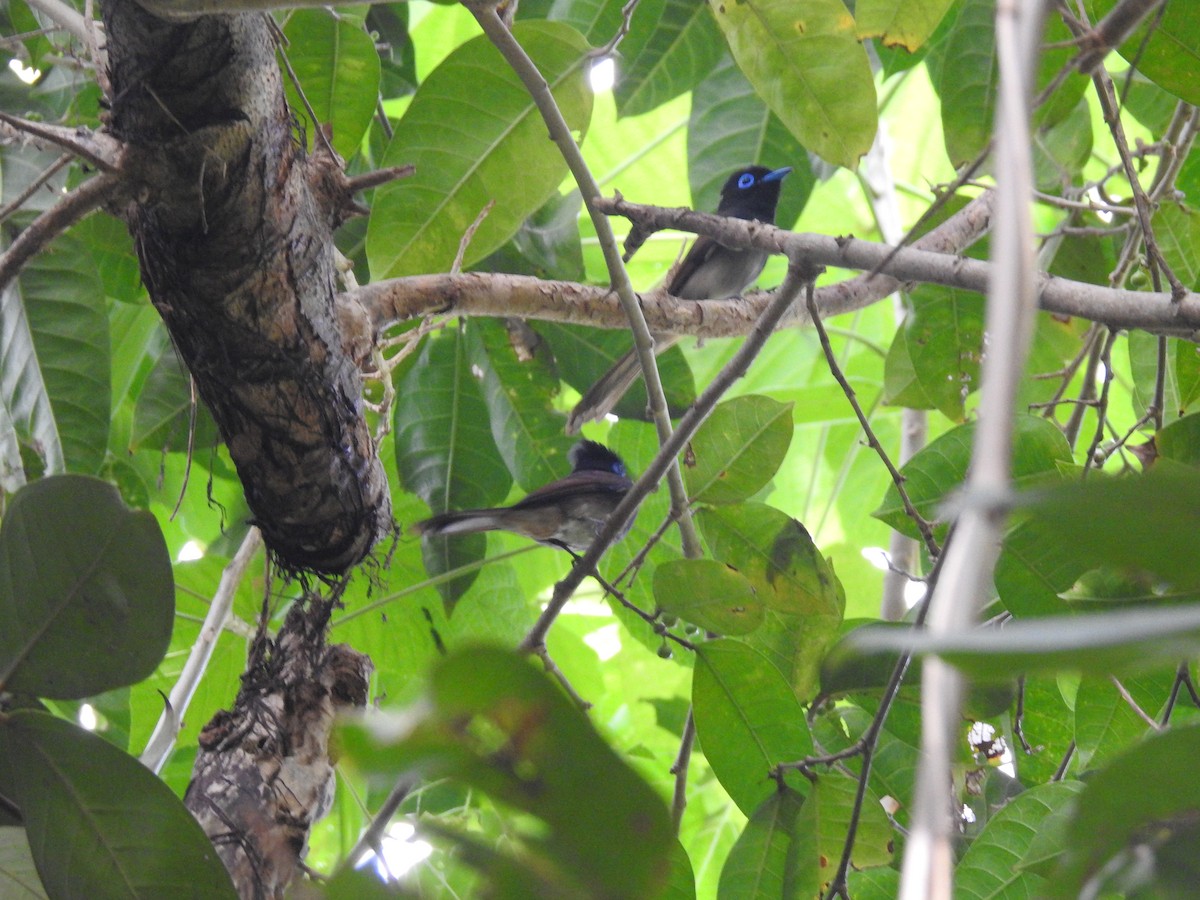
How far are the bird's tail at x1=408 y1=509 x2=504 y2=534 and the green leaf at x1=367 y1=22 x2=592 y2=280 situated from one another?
76 centimetres

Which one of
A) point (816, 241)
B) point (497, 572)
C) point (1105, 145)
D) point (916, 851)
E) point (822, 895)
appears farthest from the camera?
point (1105, 145)

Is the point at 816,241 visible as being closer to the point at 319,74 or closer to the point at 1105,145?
the point at 319,74

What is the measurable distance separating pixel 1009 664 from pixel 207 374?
4.28 feet

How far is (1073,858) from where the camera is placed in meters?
0.76

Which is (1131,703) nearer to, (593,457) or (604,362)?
(604,362)

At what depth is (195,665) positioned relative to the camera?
2.24 meters

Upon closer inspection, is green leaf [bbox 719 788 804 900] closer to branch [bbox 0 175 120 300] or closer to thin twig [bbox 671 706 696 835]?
thin twig [bbox 671 706 696 835]

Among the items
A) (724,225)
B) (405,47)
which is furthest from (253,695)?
(405,47)

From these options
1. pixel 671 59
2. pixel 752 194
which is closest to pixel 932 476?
pixel 671 59

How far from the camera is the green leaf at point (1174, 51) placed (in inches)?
75.7

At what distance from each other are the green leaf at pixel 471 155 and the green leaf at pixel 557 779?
1764 mm

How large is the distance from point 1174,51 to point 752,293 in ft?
4.01

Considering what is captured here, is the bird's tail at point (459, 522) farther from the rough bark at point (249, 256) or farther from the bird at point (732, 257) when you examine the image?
the bird at point (732, 257)

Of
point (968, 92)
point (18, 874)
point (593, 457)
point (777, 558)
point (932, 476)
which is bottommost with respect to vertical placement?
point (18, 874)
